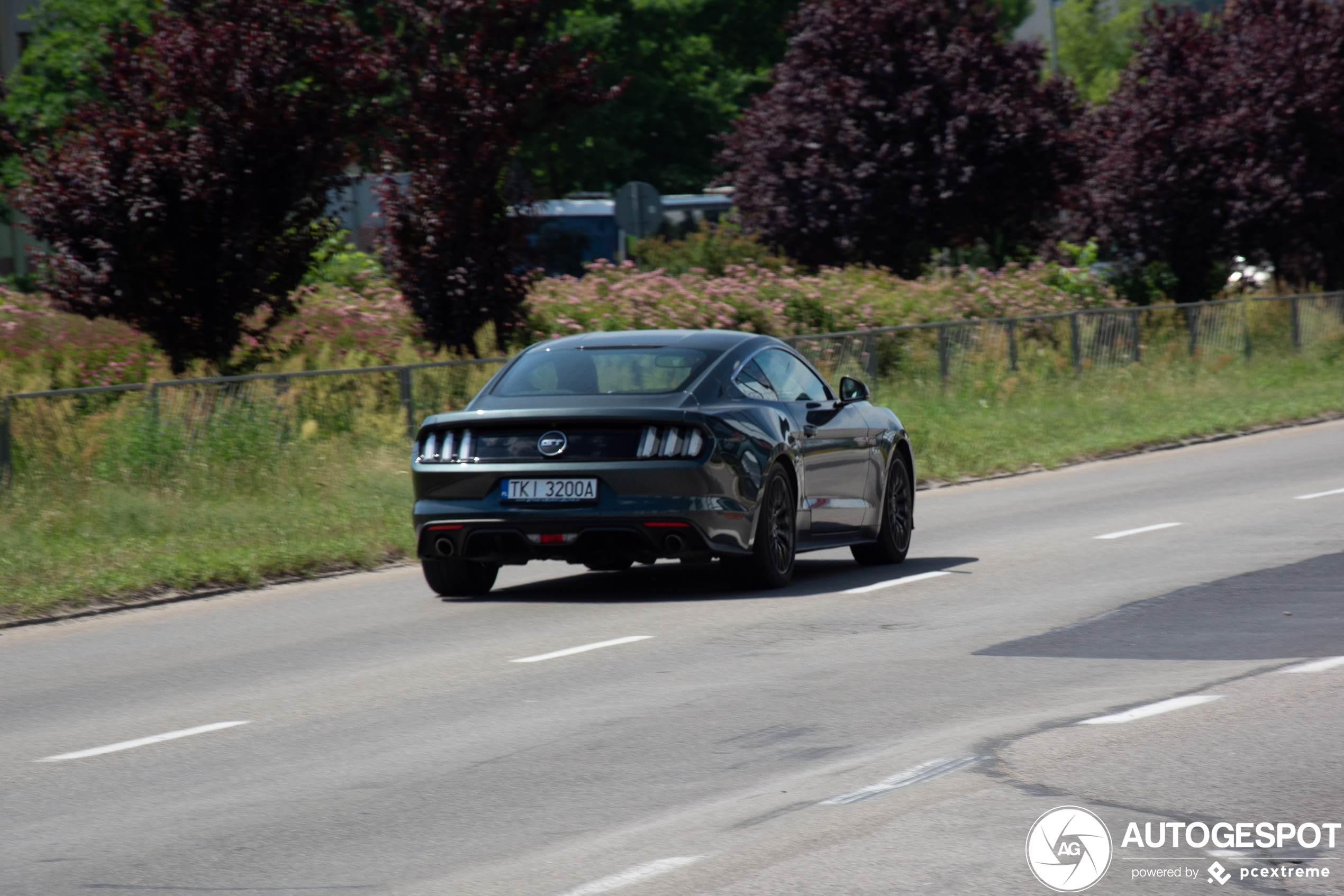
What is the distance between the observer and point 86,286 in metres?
18.5

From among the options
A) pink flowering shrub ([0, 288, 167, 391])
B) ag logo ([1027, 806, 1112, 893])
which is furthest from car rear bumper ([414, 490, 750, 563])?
pink flowering shrub ([0, 288, 167, 391])

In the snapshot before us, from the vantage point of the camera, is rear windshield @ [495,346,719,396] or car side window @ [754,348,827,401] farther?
car side window @ [754,348,827,401]

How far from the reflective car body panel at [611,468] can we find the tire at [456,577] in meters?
0.40

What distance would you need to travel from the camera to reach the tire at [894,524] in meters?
13.2

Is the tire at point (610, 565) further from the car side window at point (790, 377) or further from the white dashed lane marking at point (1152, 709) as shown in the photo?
the white dashed lane marking at point (1152, 709)

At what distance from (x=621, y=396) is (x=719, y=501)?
85 centimetres

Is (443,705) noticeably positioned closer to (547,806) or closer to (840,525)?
(547,806)

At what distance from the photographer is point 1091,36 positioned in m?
116

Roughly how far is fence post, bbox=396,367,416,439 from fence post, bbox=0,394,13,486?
4034 millimetres

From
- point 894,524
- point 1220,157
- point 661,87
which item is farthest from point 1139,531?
point 661,87

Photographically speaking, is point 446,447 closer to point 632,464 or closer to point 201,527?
point 632,464

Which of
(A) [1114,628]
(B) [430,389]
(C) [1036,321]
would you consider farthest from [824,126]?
(A) [1114,628]

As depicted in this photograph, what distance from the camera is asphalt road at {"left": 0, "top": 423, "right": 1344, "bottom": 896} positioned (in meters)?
5.62

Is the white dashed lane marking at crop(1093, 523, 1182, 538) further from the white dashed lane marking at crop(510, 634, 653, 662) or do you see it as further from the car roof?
the white dashed lane marking at crop(510, 634, 653, 662)
